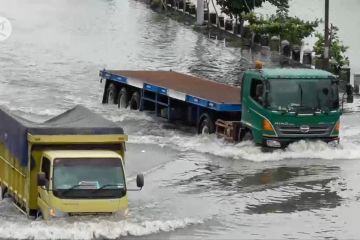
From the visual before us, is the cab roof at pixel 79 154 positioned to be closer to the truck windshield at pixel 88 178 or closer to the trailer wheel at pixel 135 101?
the truck windshield at pixel 88 178

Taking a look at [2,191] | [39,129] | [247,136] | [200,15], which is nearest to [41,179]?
[39,129]

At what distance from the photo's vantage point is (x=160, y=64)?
46.9 m

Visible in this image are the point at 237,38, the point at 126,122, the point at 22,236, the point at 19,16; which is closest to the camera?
the point at 22,236

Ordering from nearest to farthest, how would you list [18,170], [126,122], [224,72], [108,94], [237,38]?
[18,170], [126,122], [108,94], [224,72], [237,38]

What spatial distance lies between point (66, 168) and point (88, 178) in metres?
0.44

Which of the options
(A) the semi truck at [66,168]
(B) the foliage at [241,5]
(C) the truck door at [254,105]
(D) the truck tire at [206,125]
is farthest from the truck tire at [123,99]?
(B) the foliage at [241,5]

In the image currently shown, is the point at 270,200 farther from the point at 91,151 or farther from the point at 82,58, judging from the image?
the point at 82,58

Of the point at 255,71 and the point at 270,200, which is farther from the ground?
the point at 255,71

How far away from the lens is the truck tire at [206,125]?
97.7 ft

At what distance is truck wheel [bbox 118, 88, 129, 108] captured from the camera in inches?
1409

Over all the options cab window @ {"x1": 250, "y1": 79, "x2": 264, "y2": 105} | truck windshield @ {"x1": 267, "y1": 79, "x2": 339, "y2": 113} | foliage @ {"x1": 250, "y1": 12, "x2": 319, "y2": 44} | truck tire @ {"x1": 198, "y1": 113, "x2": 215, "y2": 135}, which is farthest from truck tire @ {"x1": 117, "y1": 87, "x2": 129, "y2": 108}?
foliage @ {"x1": 250, "y1": 12, "x2": 319, "y2": 44}

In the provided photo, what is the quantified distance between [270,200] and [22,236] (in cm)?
639

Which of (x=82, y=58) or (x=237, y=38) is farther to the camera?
(x=237, y=38)

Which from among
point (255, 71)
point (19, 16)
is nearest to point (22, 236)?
point (255, 71)
